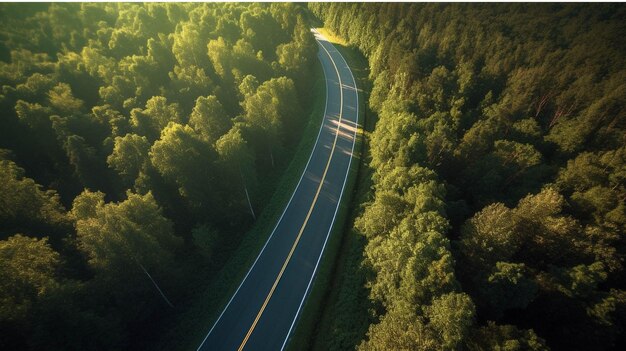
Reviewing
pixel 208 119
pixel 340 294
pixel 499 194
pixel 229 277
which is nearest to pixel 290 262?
pixel 340 294

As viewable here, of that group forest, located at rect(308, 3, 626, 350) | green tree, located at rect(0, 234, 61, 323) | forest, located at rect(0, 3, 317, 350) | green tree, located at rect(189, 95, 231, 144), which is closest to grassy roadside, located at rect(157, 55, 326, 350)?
forest, located at rect(0, 3, 317, 350)

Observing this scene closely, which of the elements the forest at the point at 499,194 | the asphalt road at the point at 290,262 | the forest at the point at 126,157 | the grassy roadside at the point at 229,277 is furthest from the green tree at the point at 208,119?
the forest at the point at 499,194

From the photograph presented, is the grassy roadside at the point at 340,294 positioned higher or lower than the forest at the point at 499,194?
lower

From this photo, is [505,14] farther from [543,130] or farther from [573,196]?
[573,196]

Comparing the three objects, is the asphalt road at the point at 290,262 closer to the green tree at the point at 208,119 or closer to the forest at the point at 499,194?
the forest at the point at 499,194

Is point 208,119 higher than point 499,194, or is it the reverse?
point 499,194

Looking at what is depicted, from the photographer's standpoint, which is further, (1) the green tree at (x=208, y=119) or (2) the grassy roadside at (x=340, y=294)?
(1) the green tree at (x=208, y=119)

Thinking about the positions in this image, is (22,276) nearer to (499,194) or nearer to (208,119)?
(208,119)

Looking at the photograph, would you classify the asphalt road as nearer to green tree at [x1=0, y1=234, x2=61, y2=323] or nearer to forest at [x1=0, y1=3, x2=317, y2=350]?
forest at [x1=0, y1=3, x2=317, y2=350]

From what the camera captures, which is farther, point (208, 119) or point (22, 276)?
point (208, 119)
